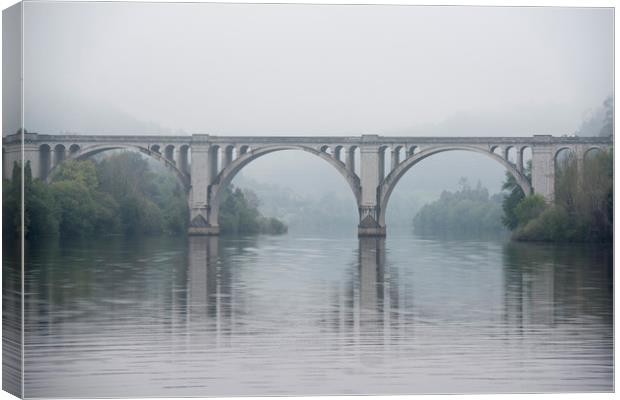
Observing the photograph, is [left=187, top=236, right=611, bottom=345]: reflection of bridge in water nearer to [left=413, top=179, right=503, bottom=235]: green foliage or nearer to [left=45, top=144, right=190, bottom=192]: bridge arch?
[left=413, top=179, right=503, bottom=235]: green foliage

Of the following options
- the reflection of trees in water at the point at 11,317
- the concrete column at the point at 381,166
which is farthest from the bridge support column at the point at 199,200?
the reflection of trees in water at the point at 11,317

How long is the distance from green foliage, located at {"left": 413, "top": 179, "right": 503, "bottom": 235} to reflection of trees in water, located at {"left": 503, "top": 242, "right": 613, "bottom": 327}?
4.05 feet

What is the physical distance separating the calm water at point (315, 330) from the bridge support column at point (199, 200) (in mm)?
18050

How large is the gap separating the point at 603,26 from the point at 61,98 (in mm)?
4930

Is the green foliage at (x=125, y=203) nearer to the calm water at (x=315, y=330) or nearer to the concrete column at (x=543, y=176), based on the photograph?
the calm water at (x=315, y=330)

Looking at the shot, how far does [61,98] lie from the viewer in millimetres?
11047

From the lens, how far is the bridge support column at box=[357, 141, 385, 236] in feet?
134

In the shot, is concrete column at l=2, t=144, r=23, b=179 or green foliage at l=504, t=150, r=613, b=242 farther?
green foliage at l=504, t=150, r=613, b=242

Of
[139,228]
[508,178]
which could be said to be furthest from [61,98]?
[139,228]

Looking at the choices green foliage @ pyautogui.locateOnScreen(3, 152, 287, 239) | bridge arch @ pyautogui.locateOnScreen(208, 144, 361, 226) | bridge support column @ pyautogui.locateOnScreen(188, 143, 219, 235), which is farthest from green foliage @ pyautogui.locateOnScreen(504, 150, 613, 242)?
bridge support column @ pyautogui.locateOnScreen(188, 143, 219, 235)

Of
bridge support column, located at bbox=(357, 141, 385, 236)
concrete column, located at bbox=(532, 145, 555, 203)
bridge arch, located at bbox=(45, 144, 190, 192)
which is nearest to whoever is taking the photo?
concrete column, located at bbox=(532, 145, 555, 203)

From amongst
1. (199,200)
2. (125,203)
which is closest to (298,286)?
(125,203)

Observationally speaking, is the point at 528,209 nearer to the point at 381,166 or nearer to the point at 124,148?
the point at 124,148

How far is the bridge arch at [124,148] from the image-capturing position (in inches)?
906
